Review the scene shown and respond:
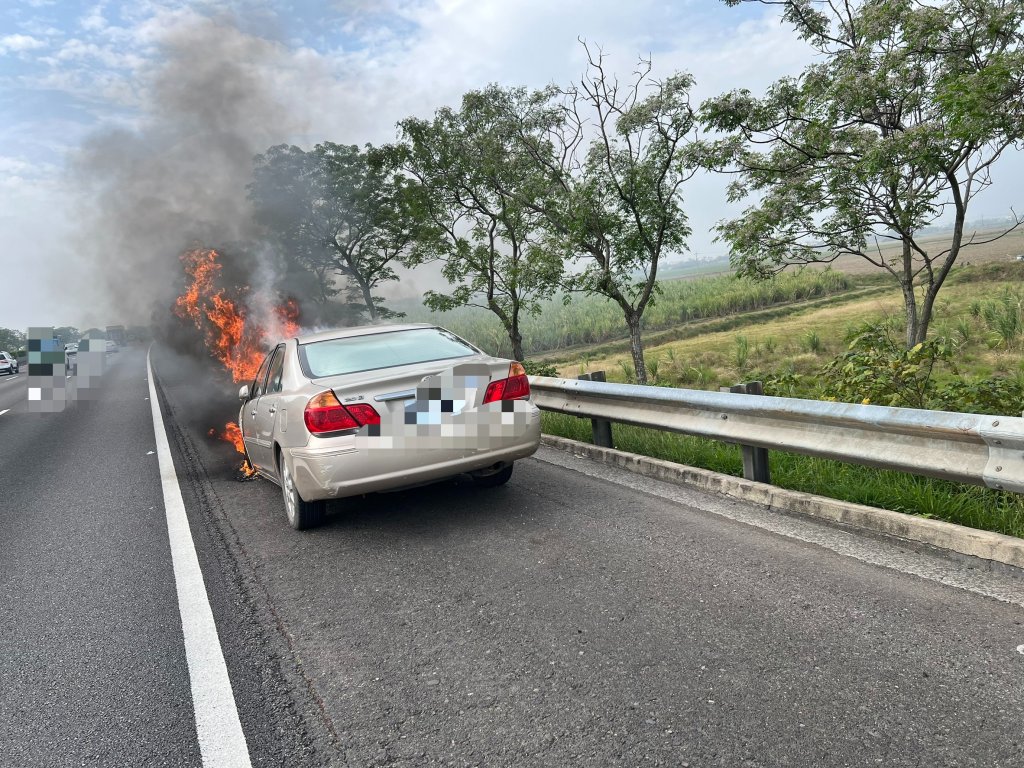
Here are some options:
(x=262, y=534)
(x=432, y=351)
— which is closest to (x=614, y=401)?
(x=432, y=351)

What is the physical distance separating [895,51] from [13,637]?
920 cm

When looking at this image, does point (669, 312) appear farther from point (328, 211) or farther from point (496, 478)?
point (496, 478)

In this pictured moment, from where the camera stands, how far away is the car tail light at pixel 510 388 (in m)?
4.87

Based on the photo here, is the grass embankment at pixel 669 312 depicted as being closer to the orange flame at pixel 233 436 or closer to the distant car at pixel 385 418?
the orange flame at pixel 233 436

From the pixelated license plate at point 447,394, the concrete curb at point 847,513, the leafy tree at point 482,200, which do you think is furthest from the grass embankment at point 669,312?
the pixelated license plate at point 447,394

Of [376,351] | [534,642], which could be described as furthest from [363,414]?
[534,642]

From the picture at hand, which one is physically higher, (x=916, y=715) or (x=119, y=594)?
(x=119, y=594)

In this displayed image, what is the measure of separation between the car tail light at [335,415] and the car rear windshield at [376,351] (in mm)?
475

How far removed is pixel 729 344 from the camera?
18.1 metres

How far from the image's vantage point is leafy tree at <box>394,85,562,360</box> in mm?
14883

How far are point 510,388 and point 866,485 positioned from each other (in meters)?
2.42

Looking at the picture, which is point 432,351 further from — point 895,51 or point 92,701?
point 895,51

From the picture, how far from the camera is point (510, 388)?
4969mm

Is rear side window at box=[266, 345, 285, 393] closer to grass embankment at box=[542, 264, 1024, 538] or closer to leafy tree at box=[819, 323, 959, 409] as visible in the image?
grass embankment at box=[542, 264, 1024, 538]
